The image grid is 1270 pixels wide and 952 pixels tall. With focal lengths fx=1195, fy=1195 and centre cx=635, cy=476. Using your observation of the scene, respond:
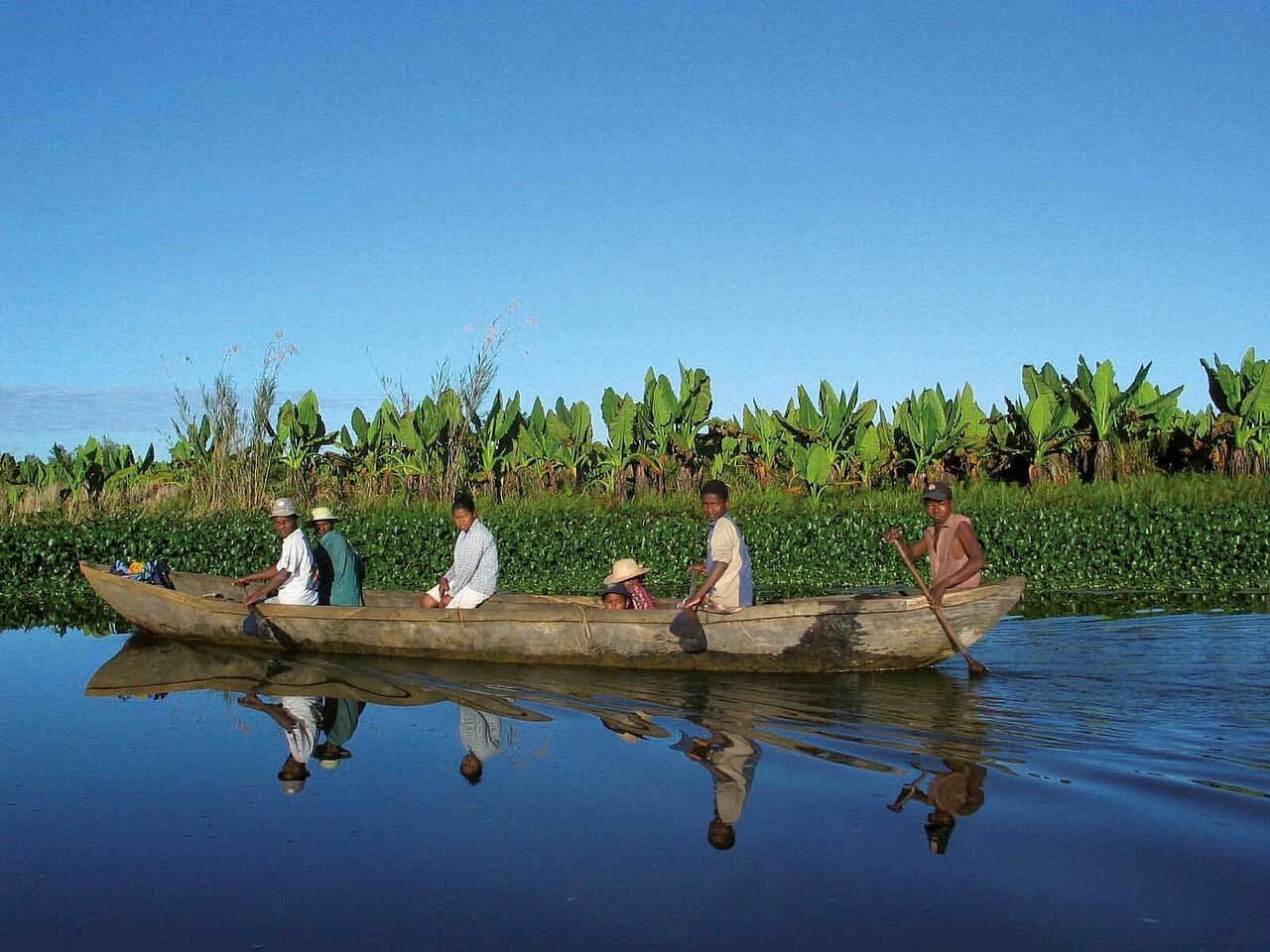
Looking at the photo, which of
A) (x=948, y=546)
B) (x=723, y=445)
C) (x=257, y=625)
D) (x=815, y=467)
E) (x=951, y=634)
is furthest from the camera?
(x=723, y=445)

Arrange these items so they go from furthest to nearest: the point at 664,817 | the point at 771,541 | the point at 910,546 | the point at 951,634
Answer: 1. the point at 771,541
2. the point at 910,546
3. the point at 951,634
4. the point at 664,817

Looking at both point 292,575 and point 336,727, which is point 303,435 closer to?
point 292,575

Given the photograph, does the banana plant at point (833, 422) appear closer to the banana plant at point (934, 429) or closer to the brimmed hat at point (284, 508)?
the banana plant at point (934, 429)

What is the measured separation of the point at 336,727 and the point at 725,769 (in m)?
2.92

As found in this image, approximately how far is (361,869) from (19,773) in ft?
9.65

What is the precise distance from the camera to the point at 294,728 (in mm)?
8117

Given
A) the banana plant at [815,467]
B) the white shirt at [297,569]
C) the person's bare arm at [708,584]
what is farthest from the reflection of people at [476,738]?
the banana plant at [815,467]

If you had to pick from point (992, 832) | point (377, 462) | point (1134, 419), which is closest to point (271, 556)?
point (377, 462)

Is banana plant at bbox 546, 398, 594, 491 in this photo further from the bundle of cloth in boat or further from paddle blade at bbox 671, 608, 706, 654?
paddle blade at bbox 671, 608, 706, 654

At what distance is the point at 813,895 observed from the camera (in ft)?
15.2

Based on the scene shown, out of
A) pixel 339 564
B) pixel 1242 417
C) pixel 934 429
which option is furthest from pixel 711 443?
pixel 339 564

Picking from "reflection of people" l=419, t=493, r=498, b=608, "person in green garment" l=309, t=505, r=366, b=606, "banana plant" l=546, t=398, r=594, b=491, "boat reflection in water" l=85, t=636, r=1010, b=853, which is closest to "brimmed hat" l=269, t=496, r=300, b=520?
"person in green garment" l=309, t=505, r=366, b=606

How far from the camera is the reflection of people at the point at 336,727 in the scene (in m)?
7.18

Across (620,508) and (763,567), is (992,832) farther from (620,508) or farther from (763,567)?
(620,508)
